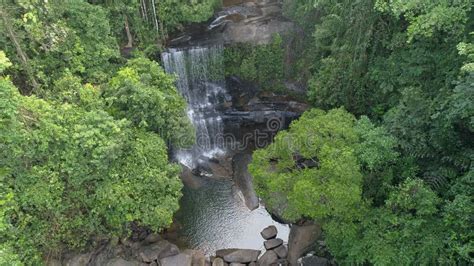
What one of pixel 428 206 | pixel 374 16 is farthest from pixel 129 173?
pixel 374 16

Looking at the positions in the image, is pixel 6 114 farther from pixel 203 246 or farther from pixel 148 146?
pixel 203 246

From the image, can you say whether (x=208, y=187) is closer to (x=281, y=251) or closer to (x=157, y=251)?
(x=157, y=251)

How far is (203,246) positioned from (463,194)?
11423 millimetres

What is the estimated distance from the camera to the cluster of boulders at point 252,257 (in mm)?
16828

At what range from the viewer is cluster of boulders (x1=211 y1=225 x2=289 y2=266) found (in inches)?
663

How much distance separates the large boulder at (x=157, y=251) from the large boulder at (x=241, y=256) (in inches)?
93.7

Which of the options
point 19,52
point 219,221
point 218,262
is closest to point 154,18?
point 19,52

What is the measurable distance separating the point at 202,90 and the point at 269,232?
1085 centimetres

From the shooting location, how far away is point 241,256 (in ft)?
55.7

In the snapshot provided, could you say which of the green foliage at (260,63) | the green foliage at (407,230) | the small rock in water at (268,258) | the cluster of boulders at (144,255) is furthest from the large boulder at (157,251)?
the green foliage at (260,63)

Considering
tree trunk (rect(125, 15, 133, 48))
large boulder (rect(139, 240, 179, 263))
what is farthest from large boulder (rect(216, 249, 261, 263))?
tree trunk (rect(125, 15, 133, 48))

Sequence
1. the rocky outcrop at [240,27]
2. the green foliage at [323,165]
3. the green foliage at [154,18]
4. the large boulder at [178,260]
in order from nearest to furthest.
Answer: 1. the green foliage at [323,165]
2. the large boulder at [178,260]
3. the green foliage at [154,18]
4. the rocky outcrop at [240,27]

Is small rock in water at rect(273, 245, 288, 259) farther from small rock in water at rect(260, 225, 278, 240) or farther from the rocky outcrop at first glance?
the rocky outcrop

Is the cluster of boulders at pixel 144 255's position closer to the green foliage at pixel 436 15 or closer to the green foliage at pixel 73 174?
the green foliage at pixel 73 174
